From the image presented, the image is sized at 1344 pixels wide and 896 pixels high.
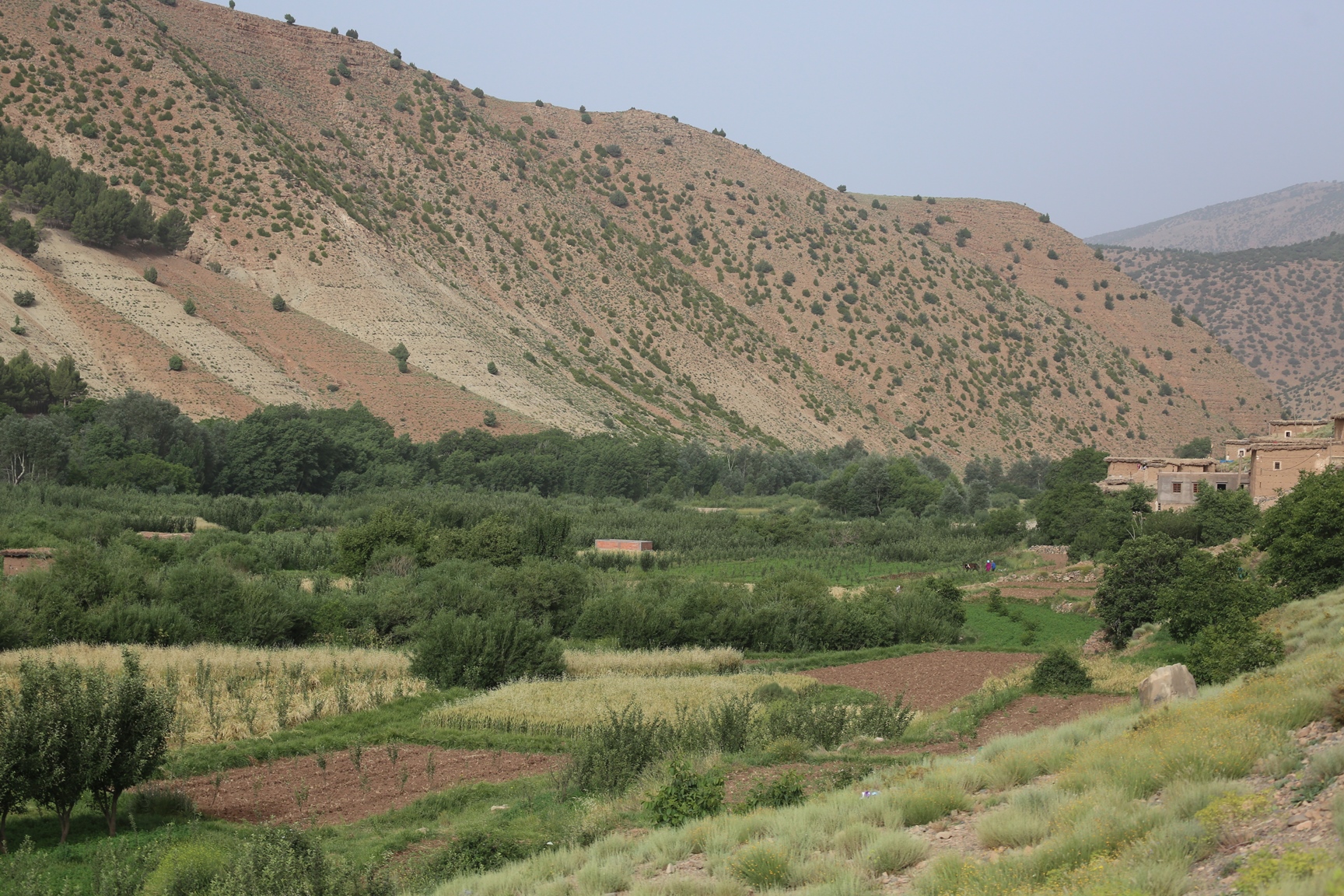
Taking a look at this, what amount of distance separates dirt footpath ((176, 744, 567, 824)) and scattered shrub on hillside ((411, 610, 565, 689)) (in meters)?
6.21

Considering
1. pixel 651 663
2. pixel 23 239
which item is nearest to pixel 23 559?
pixel 651 663

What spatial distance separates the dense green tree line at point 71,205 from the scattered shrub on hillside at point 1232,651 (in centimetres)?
6889

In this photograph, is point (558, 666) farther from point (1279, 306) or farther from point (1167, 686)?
point (1279, 306)

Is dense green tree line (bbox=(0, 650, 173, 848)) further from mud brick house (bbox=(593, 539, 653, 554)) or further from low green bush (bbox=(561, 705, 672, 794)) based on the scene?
mud brick house (bbox=(593, 539, 653, 554))

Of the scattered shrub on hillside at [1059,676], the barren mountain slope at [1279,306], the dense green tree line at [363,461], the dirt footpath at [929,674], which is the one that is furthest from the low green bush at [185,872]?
the barren mountain slope at [1279,306]

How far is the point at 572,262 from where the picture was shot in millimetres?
93812

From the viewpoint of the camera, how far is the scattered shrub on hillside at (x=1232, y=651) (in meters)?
16.7

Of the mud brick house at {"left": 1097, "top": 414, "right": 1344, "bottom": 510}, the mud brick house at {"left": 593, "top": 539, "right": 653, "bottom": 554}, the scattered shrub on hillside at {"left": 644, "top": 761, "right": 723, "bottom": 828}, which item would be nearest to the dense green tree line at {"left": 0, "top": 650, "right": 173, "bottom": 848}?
the scattered shrub on hillside at {"left": 644, "top": 761, "right": 723, "bottom": 828}

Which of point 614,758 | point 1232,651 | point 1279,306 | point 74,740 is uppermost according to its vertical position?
point 1279,306

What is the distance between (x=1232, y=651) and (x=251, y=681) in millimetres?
18641

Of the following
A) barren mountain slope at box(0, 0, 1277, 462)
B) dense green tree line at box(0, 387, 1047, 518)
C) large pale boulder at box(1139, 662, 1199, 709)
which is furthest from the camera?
barren mountain slope at box(0, 0, 1277, 462)

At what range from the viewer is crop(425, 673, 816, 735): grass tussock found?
20.8 meters

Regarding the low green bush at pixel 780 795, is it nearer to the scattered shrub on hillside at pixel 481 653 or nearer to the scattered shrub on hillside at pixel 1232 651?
the scattered shrub on hillside at pixel 1232 651

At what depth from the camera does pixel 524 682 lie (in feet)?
83.6
